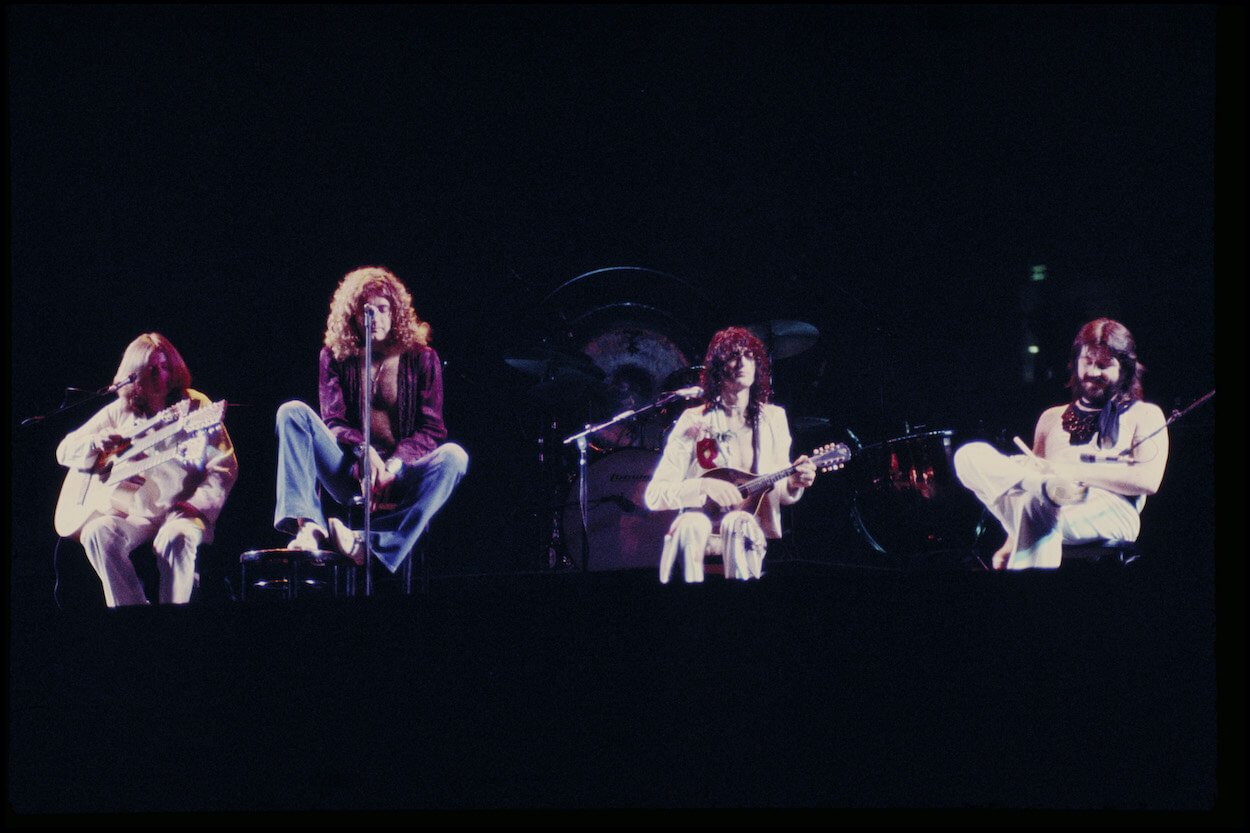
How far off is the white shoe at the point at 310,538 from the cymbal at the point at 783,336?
1.92 metres

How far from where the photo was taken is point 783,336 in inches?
188

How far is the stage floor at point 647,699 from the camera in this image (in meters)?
3.84

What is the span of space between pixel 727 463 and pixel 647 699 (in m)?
1.02

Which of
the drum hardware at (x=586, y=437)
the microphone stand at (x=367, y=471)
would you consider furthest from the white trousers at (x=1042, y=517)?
the microphone stand at (x=367, y=471)

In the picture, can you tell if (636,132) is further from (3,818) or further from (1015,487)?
(3,818)

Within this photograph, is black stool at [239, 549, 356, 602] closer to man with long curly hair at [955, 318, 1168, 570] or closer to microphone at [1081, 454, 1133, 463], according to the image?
man with long curly hair at [955, 318, 1168, 570]

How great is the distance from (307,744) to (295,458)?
117 cm

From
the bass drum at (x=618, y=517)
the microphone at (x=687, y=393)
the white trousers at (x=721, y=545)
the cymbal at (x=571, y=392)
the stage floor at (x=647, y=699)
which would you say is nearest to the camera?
the stage floor at (x=647, y=699)

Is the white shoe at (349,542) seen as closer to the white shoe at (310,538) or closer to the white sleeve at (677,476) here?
the white shoe at (310,538)

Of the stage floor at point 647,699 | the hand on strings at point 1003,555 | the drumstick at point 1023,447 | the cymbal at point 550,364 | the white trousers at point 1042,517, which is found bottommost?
the stage floor at point 647,699

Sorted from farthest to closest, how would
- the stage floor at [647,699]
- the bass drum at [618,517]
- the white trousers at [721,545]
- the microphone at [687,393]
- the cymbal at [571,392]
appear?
the cymbal at [571,392], the microphone at [687,393], the bass drum at [618,517], the white trousers at [721,545], the stage floor at [647,699]

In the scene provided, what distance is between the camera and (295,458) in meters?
4.58

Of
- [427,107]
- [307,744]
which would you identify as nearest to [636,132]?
[427,107]

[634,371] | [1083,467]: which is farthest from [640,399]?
[1083,467]
